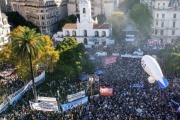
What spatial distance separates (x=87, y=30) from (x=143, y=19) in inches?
617

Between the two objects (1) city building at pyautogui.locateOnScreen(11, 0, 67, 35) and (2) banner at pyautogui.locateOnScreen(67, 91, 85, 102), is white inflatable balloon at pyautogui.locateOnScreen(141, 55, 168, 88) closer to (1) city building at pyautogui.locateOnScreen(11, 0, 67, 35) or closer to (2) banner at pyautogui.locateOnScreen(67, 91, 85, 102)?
(2) banner at pyautogui.locateOnScreen(67, 91, 85, 102)

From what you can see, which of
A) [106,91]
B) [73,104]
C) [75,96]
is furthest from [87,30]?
[73,104]

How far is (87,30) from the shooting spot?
74688 millimetres

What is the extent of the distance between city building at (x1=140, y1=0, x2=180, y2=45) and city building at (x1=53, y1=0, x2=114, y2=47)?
12630mm

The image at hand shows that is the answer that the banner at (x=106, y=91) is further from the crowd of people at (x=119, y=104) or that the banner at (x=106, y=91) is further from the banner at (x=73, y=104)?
the banner at (x=73, y=104)

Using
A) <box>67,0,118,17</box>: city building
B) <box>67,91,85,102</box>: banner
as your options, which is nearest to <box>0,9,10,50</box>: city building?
<box>67,91,85,102</box>: banner

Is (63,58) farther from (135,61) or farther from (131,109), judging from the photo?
(131,109)

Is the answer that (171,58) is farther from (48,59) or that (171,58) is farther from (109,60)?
(48,59)

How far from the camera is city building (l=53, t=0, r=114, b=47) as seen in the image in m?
73.1

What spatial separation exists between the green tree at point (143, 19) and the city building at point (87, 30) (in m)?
9.11

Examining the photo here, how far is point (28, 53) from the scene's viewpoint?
39.0 m

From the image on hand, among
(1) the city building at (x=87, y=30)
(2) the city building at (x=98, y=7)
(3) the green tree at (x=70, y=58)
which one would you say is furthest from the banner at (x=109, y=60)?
(2) the city building at (x=98, y=7)

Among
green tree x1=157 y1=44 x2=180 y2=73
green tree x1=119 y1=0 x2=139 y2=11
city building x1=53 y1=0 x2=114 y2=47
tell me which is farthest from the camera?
green tree x1=119 y1=0 x2=139 y2=11

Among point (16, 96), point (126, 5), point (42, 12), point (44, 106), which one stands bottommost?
point (44, 106)
